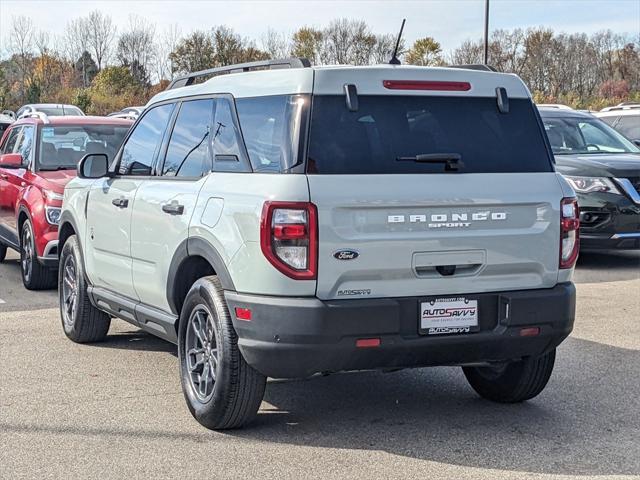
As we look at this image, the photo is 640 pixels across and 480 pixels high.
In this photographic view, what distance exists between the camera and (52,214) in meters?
9.99

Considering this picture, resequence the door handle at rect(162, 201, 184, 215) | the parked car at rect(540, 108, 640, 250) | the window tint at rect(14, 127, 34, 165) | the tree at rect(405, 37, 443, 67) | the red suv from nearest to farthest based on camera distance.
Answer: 1. the door handle at rect(162, 201, 184, 215)
2. the red suv
3. the window tint at rect(14, 127, 34, 165)
4. the parked car at rect(540, 108, 640, 250)
5. the tree at rect(405, 37, 443, 67)

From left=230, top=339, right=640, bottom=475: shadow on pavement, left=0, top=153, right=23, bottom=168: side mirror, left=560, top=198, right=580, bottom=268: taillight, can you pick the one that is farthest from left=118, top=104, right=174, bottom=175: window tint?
left=0, top=153, right=23, bottom=168: side mirror

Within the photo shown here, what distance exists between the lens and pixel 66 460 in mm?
4918

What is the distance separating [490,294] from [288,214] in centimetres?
116

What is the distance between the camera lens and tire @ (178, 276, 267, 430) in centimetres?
512

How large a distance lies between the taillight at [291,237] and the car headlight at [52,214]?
5.69 m

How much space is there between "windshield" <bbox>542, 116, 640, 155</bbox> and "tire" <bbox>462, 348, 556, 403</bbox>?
713 centimetres

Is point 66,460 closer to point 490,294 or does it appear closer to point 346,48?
point 490,294

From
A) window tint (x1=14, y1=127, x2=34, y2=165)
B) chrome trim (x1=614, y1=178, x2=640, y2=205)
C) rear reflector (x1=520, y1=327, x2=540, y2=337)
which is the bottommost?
rear reflector (x1=520, y1=327, x2=540, y2=337)

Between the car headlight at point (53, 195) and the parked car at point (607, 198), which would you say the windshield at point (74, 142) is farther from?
the parked car at point (607, 198)

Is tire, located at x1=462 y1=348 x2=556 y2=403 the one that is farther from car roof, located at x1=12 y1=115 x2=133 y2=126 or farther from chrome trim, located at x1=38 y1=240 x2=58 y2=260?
car roof, located at x1=12 y1=115 x2=133 y2=126

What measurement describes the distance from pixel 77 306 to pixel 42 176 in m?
3.24

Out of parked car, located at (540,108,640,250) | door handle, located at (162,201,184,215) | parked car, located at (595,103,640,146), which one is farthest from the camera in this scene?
parked car, located at (595,103,640,146)

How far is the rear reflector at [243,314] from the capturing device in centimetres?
492
